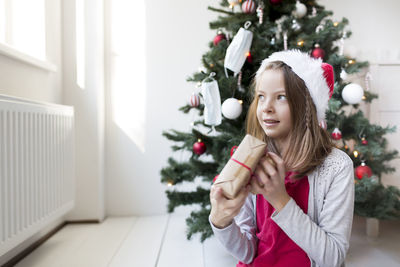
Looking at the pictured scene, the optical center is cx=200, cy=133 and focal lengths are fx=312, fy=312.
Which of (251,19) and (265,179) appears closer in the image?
(265,179)

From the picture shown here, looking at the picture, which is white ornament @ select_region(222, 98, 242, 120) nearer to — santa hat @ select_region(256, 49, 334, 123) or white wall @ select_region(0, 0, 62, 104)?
santa hat @ select_region(256, 49, 334, 123)

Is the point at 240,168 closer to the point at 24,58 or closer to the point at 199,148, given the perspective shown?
the point at 199,148

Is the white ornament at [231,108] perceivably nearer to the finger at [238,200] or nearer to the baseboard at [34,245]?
the finger at [238,200]

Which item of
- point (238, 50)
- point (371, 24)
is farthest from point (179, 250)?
point (371, 24)

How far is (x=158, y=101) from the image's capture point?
242cm

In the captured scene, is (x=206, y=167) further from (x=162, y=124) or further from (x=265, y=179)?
(x=265, y=179)

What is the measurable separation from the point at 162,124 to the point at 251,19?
3.63 ft

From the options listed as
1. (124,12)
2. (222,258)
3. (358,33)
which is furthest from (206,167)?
(358,33)

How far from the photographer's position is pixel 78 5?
7.20 feet

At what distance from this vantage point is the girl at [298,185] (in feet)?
2.23

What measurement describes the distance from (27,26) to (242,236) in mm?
1842

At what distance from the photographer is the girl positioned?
681 mm

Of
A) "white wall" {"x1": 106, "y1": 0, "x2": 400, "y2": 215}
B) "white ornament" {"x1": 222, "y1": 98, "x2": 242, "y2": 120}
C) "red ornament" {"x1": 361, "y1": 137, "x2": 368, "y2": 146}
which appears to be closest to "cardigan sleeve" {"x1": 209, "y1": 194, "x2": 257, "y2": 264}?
"white ornament" {"x1": 222, "y1": 98, "x2": 242, "y2": 120}

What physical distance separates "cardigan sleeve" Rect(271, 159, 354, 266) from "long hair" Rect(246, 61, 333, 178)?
7cm
